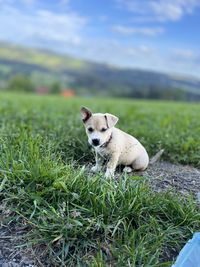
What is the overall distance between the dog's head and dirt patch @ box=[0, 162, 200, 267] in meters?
0.61

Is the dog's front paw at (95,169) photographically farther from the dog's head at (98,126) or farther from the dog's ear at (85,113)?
the dog's ear at (85,113)

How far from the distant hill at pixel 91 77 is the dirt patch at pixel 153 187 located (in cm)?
1582

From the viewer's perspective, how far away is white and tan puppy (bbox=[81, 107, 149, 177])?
13.3 feet

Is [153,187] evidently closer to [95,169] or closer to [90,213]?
[95,169]

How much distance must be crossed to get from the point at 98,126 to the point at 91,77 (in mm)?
73968

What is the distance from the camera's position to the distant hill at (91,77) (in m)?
40.4

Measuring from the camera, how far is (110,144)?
4301mm

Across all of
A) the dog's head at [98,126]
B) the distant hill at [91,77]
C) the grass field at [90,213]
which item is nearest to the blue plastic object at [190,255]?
the grass field at [90,213]

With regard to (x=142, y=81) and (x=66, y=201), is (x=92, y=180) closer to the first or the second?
(x=66, y=201)

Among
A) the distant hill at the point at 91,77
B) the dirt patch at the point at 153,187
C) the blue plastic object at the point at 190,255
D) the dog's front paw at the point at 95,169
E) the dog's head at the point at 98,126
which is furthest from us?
the distant hill at the point at 91,77

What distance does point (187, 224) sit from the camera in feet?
11.1

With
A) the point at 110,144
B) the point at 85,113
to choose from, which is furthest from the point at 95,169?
the point at 85,113

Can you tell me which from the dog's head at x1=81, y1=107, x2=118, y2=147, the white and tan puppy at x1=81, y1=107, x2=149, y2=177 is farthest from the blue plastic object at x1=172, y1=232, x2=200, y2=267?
the dog's head at x1=81, y1=107, x2=118, y2=147

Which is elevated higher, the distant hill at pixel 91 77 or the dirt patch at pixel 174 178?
the dirt patch at pixel 174 178
